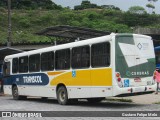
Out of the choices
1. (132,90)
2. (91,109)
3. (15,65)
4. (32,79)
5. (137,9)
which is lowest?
(91,109)

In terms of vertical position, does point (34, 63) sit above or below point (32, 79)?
above

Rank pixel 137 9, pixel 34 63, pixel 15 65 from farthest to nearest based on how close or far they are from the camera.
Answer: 1. pixel 137 9
2. pixel 15 65
3. pixel 34 63

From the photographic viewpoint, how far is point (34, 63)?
23.0m

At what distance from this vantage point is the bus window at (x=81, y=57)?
1838cm

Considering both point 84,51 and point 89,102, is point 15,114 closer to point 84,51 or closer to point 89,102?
point 84,51

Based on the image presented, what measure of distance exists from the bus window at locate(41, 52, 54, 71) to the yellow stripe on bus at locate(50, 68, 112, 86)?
912mm

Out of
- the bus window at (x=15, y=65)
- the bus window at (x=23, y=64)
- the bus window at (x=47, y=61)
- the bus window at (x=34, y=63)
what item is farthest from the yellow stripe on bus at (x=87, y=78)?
the bus window at (x=15, y=65)

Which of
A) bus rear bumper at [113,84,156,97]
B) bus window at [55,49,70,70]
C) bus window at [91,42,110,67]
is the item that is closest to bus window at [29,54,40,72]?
bus window at [55,49,70,70]

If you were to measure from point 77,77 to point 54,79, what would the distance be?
2195mm

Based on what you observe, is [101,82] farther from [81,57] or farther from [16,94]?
[16,94]

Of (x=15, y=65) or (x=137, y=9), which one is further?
(x=137, y=9)

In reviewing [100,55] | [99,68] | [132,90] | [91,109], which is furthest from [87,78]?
[132,90]

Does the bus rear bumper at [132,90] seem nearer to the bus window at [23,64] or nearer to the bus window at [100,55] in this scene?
the bus window at [100,55]

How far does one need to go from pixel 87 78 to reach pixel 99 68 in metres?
1.03
